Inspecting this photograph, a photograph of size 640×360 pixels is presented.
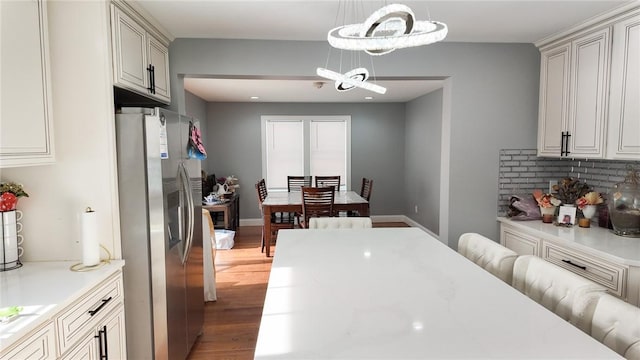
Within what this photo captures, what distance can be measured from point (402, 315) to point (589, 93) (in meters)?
2.34

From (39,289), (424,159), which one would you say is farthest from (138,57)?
(424,159)

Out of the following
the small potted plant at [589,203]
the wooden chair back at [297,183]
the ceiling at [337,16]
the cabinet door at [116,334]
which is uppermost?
the ceiling at [337,16]

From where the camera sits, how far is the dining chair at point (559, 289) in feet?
4.26

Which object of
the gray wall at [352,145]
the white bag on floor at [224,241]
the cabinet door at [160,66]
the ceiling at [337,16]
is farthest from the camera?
the gray wall at [352,145]

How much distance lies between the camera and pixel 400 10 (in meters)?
1.08

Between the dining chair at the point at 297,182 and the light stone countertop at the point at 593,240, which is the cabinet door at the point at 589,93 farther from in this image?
the dining chair at the point at 297,182

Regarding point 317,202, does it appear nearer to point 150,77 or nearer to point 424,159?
point 424,159

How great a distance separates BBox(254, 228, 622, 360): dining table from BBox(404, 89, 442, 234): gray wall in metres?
3.78

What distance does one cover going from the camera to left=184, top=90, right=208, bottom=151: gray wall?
5347mm

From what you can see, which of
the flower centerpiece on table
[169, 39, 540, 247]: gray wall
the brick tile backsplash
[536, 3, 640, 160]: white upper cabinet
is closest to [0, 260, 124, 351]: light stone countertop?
the flower centerpiece on table

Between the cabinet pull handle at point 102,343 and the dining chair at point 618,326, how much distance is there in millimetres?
2085

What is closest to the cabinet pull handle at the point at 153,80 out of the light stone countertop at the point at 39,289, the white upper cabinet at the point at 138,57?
the white upper cabinet at the point at 138,57

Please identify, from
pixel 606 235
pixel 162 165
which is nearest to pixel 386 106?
pixel 606 235

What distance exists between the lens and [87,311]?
1585mm
